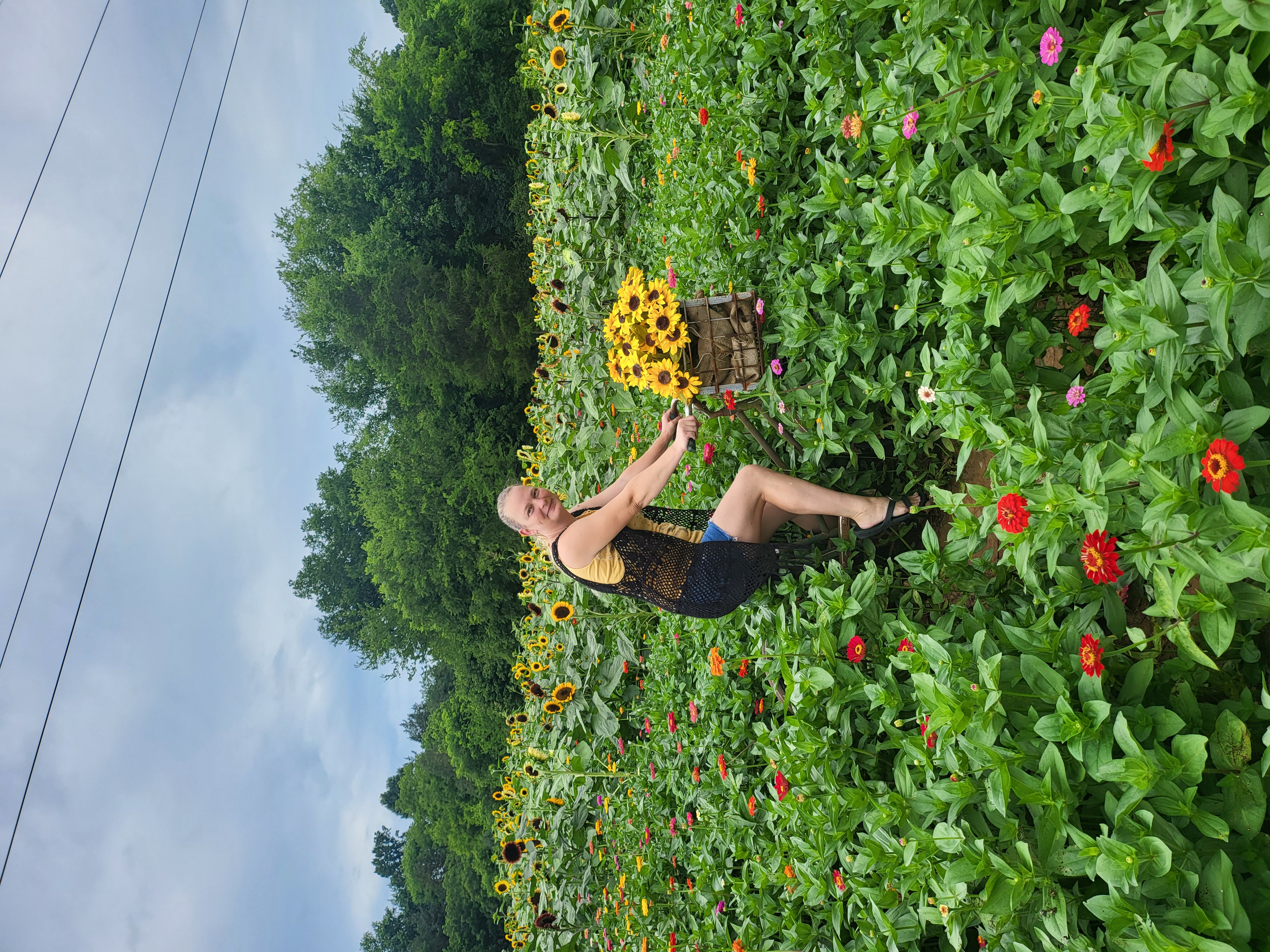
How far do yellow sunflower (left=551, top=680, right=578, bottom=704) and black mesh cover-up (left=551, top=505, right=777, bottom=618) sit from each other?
69.0 inches

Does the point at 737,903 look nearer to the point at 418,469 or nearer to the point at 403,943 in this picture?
the point at 418,469

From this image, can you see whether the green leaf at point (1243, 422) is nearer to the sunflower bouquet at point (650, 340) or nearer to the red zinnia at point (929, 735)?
the red zinnia at point (929, 735)

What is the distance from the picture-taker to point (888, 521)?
2332 mm

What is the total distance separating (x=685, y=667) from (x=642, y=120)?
12.6 ft

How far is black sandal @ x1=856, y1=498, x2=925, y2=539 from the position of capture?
2320 mm

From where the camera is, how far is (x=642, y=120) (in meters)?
4.97

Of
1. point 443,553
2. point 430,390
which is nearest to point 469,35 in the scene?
point 430,390

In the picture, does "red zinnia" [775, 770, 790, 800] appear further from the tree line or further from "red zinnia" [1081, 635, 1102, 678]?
the tree line

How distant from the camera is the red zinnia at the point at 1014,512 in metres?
1.47

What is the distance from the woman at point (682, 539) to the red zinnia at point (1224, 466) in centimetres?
126

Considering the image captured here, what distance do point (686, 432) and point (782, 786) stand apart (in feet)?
3.87

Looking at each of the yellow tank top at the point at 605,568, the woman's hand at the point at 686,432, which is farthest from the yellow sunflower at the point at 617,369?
the yellow tank top at the point at 605,568

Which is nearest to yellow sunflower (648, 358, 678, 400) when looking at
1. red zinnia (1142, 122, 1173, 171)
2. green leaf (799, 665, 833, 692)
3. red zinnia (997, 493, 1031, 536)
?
green leaf (799, 665, 833, 692)

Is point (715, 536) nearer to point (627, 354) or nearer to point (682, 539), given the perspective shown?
point (682, 539)
